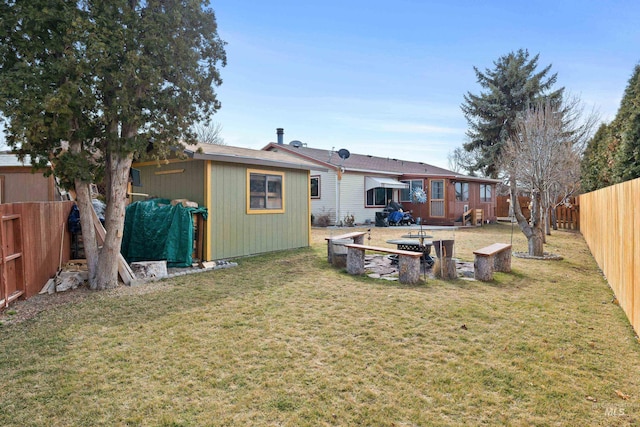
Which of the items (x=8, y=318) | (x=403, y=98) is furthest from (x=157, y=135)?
(x=403, y=98)

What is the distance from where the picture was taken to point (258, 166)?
363 inches

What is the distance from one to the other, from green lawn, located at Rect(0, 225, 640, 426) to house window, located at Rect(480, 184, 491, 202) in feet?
55.9

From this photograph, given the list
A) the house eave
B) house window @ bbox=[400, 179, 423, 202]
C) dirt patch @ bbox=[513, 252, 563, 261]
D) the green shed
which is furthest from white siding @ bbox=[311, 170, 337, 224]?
dirt patch @ bbox=[513, 252, 563, 261]

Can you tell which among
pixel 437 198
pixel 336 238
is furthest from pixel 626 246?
pixel 437 198

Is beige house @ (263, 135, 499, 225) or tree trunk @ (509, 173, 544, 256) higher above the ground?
beige house @ (263, 135, 499, 225)

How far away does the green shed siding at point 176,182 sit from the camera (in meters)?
8.25

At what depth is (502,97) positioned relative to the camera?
2173 centimetres

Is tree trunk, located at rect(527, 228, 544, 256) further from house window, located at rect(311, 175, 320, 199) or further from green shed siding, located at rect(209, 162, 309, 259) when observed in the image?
house window, located at rect(311, 175, 320, 199)

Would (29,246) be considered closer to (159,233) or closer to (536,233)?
(159,233)

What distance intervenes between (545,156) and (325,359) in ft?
30.0

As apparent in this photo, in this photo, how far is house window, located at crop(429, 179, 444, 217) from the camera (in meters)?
18.9

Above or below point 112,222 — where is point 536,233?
below

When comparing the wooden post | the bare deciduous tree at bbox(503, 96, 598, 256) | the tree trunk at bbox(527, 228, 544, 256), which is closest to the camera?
the wooden post

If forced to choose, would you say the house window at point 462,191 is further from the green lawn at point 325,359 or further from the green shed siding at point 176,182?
the green shed siding at point 176,182
